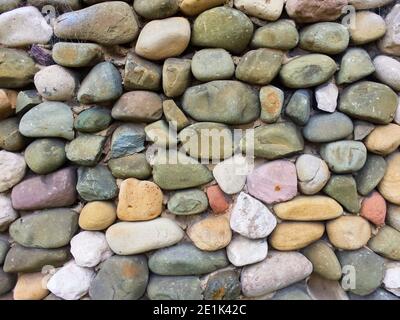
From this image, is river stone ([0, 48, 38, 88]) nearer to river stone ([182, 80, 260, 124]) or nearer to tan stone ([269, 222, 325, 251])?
river stone ([182, 80, 260, 124])

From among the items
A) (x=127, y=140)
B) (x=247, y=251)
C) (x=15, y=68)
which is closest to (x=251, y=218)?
(x=247, y=251)

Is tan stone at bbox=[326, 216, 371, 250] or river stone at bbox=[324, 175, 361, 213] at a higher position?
river stone at bbox=[324, 175, 361, 213]

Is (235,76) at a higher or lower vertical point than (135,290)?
higher

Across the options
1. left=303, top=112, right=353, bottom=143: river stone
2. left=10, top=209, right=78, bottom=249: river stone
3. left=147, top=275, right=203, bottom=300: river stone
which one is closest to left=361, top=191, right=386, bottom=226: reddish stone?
left=303, top=112, right=353, bottom=143: river stone

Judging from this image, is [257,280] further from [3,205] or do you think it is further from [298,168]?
[3,205]

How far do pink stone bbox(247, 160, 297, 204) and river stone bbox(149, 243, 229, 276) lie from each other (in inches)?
5.7

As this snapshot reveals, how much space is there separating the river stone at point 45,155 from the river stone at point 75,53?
149mm

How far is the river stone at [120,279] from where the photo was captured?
2.05 feet

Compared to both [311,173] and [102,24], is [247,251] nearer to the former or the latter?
[311,173]

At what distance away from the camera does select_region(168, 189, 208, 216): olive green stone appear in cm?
63

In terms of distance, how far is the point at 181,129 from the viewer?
0.63m
